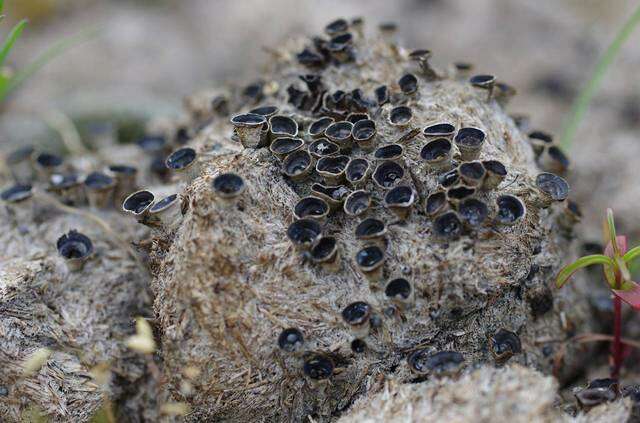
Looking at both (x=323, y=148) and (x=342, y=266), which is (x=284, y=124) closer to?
(x=323, y=148)

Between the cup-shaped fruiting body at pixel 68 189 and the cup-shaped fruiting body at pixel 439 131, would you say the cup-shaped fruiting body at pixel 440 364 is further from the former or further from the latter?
the cup-shaped fruiting body at pixel 68 189

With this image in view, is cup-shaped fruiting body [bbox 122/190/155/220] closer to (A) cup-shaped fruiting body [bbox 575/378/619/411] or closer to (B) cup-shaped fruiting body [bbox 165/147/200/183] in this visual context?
(B) cup-shaped fruiting body [bbox 165/147/200/183]

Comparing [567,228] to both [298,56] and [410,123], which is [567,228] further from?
[298,56]

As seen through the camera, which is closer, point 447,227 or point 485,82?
point 447,227

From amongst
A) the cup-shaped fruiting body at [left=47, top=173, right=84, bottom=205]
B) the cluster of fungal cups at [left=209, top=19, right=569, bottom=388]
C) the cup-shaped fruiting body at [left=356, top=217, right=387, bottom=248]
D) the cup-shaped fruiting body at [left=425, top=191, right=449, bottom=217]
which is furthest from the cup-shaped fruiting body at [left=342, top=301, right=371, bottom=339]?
the cup-shaped fruiting body at [left=47, top=173, right=84, bottom=205]

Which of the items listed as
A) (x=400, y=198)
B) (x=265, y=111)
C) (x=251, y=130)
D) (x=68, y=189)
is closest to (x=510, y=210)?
(x=400, y=198)

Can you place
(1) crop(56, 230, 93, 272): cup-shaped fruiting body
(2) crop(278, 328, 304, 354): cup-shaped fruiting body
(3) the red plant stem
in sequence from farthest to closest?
(1) crop(56, 230, 93, 272): cup-shaped fruiting body, (3) the red plant stem, (2) crop(278, 328, 304, 354): cup-shaped fruiting body
